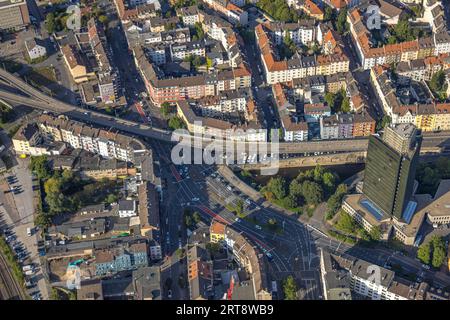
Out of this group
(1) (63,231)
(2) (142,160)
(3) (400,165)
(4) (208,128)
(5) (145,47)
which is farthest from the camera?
(5) (145,47)

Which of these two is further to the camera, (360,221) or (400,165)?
(360,221)

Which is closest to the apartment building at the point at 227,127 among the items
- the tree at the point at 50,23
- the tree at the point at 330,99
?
Result: the tree at the point at 330,99

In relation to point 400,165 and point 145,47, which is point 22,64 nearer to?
point 145,47

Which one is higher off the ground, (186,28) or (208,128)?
(186,28)

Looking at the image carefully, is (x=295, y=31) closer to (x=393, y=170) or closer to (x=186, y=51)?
(x=186, y=51)

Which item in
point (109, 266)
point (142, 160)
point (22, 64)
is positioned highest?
point (22, 64)

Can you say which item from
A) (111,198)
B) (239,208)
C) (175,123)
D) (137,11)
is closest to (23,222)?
(111,198)

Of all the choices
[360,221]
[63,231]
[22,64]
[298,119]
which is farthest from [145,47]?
[360,221]
